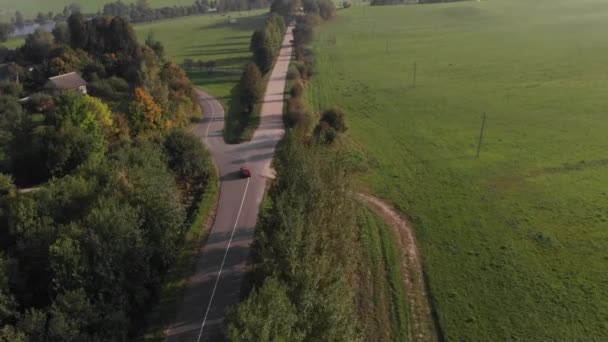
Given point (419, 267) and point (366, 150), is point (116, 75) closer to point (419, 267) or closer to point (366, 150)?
point (366, 150)

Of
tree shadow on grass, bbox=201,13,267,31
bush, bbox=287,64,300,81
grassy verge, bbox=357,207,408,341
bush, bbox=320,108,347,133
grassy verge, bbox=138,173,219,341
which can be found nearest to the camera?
grassy verge, bbox=138,173,219,341

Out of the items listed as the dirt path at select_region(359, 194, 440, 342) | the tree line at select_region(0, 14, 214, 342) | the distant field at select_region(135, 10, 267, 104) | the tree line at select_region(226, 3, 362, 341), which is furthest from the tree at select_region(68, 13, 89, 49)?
the dirt path at select_region(359, 194, 440, 342)

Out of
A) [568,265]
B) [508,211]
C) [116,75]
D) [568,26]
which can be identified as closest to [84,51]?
[116,75]

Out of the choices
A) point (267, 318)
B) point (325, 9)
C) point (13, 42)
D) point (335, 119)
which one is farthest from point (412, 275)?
point (13, 42)

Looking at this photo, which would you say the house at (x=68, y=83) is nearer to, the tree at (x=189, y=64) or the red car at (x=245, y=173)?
the red car at (x=245, y=173)

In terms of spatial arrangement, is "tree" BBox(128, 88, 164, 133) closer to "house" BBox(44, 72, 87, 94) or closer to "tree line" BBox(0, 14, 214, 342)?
"tree line" BBox(0, 14, 214, 342)

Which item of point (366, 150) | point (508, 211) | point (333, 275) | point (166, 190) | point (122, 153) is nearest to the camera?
point (333, 275)
